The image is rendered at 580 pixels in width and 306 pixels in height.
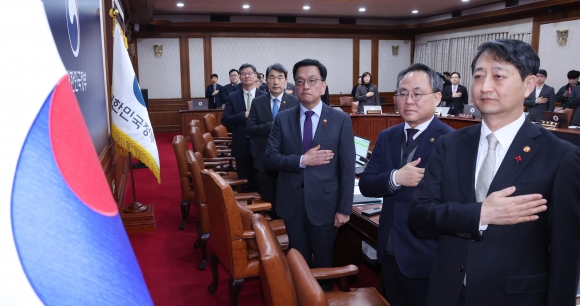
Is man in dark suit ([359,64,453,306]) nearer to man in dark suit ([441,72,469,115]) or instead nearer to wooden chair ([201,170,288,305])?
wooden chair ([201,170,288,305])

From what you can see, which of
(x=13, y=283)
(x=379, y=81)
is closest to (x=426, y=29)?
(x=379, y=81)

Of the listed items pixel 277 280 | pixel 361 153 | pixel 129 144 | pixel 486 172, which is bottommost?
pixel 277 280

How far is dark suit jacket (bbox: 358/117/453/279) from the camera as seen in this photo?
1.84 metres

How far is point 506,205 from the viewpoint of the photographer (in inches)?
44.1

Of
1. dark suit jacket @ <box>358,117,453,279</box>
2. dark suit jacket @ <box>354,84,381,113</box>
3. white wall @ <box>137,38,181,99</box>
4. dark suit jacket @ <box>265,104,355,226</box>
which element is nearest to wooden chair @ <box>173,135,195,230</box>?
dark suit jacket @ <box>265,104,355,226</box>

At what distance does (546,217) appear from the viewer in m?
1.20

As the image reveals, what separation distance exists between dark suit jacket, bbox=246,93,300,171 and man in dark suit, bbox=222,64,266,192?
70cm

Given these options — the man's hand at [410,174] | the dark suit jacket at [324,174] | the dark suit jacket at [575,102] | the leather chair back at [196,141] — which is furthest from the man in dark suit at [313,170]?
the dark suit jacket at [575,102]

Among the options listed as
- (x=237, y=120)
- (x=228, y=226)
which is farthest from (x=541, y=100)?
(x=228, y=226)

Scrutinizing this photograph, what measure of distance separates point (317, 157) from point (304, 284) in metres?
0.99

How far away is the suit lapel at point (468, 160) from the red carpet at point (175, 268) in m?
2.02

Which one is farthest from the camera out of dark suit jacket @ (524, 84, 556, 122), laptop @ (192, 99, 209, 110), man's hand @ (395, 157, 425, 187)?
laptop @ (192, 99, 209, 110)

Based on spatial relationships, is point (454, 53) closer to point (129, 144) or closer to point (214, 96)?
point (214, 96)

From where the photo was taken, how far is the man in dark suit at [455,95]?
1001 centimetres
